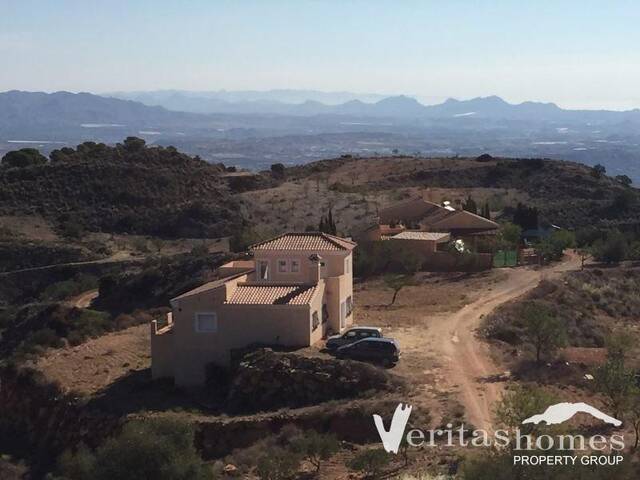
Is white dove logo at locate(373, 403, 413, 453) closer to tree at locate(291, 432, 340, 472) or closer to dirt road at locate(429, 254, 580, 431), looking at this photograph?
tree at locate(291, 432, 340, 472)

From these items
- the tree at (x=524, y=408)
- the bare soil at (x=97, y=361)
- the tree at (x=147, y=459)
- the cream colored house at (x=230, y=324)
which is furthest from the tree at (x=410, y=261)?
the tree at (x=147, y=459)

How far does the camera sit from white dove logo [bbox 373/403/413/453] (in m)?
19.6

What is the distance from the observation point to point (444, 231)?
45469 mm

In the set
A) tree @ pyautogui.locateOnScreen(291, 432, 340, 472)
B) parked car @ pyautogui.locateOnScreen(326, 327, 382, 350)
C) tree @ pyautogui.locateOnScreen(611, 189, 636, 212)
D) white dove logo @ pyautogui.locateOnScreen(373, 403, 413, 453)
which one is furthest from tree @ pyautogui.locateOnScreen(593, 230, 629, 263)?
tree @ pyautogui.locateOnScreen(291, 432, 340, 472)

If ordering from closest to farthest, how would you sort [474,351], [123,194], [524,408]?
[524,408] → [474,351] → [123,194]

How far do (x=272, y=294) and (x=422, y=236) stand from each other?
16.8m

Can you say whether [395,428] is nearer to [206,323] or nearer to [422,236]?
[206,323]

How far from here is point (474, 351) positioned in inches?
1053

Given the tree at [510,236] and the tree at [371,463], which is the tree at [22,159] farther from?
the tree at [371,463]

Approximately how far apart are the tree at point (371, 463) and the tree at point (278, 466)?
50.4 inches

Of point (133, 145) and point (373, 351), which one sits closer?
point (373, 351)

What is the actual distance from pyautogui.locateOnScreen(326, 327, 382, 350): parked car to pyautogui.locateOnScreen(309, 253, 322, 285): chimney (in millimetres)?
2647

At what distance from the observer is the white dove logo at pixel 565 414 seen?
667 inches

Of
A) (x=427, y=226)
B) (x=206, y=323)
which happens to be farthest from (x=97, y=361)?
(x=427, y=226)
